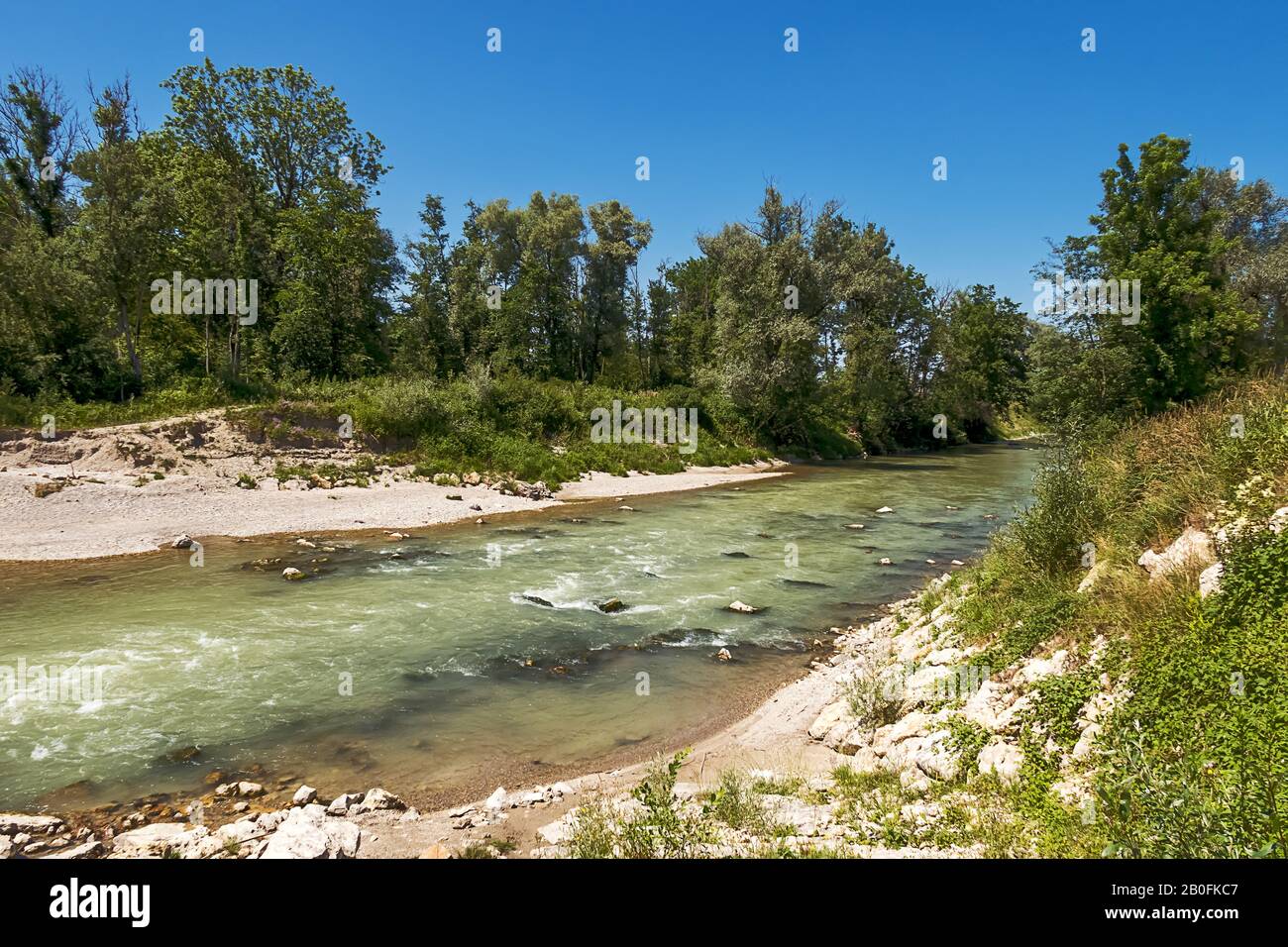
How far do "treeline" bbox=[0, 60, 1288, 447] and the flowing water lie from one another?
14309mm

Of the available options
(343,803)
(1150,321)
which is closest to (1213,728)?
(343,803)

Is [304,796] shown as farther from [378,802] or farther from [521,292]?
[521,292]

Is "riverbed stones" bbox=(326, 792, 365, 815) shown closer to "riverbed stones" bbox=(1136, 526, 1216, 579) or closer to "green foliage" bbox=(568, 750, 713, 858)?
"green foliage" bbox=(568, 750, 713, 858)

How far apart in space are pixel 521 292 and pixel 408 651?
145 feet

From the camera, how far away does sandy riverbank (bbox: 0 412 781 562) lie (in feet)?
63.6

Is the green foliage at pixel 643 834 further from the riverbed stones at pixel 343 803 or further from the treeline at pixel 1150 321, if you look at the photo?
the treeline at pixel 1150 321

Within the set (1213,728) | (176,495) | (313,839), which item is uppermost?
(176,495)

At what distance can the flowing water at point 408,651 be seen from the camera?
27.9 feet

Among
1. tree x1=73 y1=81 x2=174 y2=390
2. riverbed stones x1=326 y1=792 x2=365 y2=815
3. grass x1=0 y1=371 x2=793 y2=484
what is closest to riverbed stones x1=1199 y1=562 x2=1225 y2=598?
riverbed stones x1=326 y1=792 x2=365 y2=815

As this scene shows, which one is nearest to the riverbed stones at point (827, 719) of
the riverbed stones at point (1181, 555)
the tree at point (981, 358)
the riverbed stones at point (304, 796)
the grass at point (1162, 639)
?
the grass at point (1162, 639)

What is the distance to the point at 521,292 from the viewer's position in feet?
169
